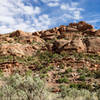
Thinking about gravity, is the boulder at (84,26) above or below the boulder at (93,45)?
above

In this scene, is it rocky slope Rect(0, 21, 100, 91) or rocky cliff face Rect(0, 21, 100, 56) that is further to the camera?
rocky cliff face Rect(0, 21, 100, 56)

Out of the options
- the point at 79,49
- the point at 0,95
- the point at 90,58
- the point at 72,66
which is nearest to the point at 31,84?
the point at 0,95

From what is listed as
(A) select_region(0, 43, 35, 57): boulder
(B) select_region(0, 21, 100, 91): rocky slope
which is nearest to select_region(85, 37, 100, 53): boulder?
(B) select_region(0, 21, 100, 91): rocky slope

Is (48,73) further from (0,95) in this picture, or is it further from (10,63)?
(0,95)

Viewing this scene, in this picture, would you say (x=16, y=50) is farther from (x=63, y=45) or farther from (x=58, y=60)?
(x=63, y=45)

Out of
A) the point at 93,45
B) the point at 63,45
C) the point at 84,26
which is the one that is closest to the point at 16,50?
the point at 63,45

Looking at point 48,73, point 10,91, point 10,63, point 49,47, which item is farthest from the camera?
point 49,47

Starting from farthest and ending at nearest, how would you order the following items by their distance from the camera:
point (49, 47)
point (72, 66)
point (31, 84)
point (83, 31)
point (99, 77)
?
point (83, 31)
point (49, 47)
point (72, 66)
point (99, 77)
point (31, 84)

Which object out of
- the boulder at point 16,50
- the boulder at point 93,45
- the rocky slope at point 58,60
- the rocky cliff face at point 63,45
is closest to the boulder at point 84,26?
the rocky cliff face at point 63,45

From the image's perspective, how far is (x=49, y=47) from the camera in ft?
115

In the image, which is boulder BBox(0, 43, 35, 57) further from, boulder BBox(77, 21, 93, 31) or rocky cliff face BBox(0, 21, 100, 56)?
boulder BBox(77, 21, 93, 31)

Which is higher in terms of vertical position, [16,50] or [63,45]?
[63,45]

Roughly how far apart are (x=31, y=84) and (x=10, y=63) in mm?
19141

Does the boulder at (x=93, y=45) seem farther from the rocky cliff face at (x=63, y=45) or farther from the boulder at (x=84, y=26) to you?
the boulder at (x=84, y=26)
